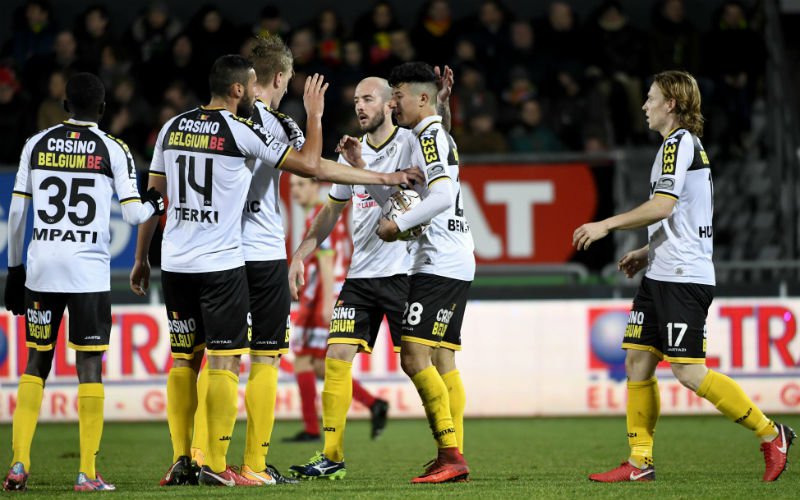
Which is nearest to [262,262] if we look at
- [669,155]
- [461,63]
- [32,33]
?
[669,155]

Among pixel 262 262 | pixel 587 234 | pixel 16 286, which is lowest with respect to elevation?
pixel 16 286

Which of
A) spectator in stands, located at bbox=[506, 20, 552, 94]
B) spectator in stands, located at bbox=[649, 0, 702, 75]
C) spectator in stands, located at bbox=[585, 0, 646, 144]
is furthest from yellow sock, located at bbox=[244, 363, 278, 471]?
spectator in stands, located at bbox=[649, 0, 702, 75]

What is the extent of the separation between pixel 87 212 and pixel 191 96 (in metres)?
9.50

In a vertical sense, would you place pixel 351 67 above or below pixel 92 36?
below

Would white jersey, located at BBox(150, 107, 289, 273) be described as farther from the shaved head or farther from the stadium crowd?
the stadium crowd

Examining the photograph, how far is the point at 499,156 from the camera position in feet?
46.4

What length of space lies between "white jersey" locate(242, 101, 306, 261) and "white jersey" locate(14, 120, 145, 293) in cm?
67

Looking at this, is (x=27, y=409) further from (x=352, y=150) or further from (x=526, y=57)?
(x=526, y=57)

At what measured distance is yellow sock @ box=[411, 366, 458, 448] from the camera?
7113 millimetres

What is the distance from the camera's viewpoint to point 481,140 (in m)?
15.1

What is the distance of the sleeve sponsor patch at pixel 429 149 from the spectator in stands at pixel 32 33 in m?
10.9

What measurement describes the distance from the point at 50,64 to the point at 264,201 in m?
10.1

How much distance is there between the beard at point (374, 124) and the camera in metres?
7.71

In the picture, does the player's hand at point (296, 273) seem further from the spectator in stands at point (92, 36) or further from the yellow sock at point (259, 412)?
the spectator in stands at point (92, 36)
